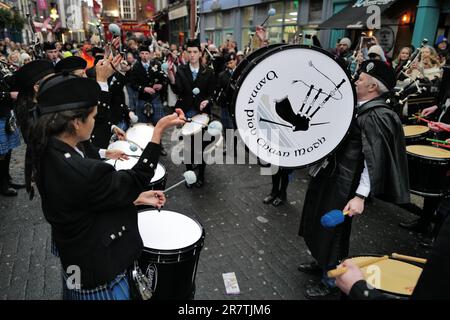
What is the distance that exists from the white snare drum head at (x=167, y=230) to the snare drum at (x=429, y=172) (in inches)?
118

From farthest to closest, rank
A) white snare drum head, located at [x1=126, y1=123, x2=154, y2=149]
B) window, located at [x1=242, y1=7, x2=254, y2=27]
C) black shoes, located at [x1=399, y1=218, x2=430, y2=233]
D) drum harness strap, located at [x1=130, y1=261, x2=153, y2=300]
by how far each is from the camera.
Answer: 1. window, located at [x1=242, y1=7, x2=254, y2=27]
2. black shoes, located at [x1=399, y1=218, x2=430, y2=233]
3. white snare drum head, located at [x1=126, y1=123, x2=154, y2=149]
4. drum harness strap, located at [x1=130, y1=261, x2=153, y2=300]

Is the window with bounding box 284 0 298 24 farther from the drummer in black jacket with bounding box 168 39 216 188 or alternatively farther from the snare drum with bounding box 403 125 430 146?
the snare drum with bounding box 403 125 430 146

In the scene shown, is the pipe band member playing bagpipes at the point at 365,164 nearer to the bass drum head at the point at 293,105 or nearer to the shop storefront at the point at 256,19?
the bass drum head at the point at 293,105

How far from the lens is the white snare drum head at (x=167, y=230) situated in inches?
91.8

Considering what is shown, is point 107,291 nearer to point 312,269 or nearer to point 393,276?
point 393,276

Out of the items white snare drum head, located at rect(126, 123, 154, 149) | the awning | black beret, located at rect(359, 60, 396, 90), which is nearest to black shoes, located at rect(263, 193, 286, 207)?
white snare drum head, located at rect(126, 123, 154, 149)

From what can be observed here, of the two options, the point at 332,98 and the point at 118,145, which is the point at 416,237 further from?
the point at 118,145

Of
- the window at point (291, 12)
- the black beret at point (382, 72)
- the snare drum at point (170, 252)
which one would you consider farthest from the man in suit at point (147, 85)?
the window at point (291, 12)

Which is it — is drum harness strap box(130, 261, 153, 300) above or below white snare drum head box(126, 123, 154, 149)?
below

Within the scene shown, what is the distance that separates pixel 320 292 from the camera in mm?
3250

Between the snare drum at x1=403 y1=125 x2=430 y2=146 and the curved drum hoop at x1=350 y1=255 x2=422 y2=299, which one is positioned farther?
the snare drum at x1=403 y1=125 x2=430 y2=146

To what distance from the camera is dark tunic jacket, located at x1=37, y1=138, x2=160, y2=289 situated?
1.69 meters

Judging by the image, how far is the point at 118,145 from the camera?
148 inches

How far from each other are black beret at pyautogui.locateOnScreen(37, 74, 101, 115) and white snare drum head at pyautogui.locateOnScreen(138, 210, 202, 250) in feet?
3.42
